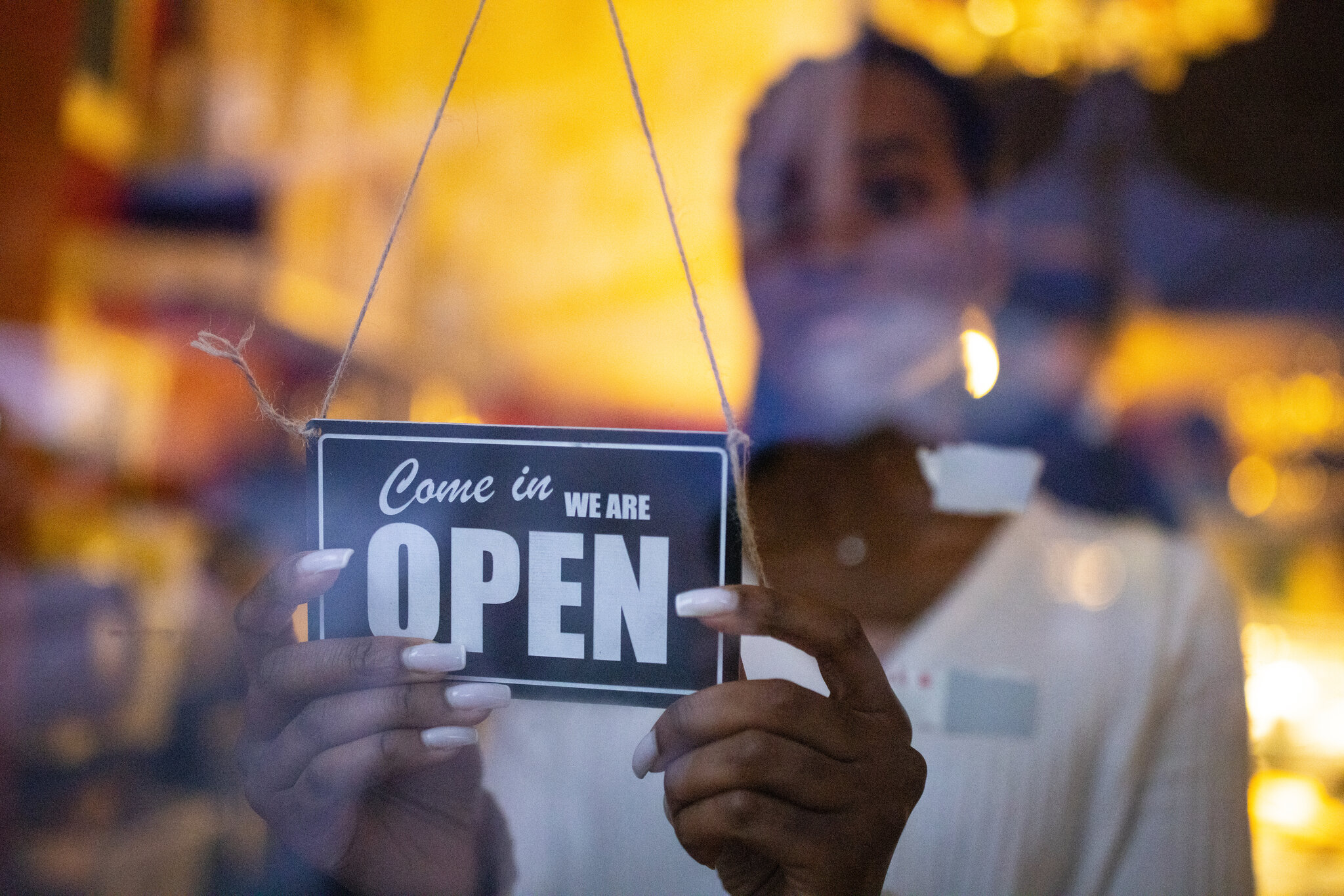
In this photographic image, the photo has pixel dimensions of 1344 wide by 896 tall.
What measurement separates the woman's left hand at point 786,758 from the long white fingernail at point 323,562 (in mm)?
155

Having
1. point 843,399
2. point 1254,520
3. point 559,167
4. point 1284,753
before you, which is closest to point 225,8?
point 559,167

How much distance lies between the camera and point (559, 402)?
85 centimetres

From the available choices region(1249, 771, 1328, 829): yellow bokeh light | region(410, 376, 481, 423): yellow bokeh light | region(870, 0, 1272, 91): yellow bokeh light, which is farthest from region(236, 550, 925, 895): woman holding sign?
region(870, 0, 1272, 91): yellow bokeh light

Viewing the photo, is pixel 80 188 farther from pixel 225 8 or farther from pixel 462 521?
pixel 462 521

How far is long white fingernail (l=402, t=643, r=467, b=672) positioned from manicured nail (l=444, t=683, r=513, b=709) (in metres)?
0.01

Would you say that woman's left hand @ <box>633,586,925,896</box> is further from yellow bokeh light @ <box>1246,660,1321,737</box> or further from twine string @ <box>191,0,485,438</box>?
yellow bokeh light @ <box>1246,660,1321,737</box>

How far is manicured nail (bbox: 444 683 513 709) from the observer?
0.36m

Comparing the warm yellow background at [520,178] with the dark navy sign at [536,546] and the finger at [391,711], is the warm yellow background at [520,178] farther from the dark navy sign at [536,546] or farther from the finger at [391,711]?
the finger at [391,711]

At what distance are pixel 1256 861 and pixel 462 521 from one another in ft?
2.21

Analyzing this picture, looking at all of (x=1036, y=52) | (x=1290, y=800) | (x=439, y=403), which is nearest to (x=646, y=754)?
(x=439, y=403)

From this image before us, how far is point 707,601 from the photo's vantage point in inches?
13.5

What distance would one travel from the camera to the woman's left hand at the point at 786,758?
34cm

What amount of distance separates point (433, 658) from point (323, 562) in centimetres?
7

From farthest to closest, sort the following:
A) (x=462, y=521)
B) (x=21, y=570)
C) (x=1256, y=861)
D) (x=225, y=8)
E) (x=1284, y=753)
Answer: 1. (x=1284, y=753)
2. (x=225, y=8)
3. (x=21, y=570)
4. (x=1256, y=861)
5. (x=462, y=521)
